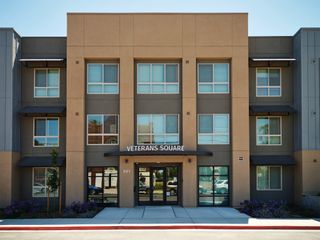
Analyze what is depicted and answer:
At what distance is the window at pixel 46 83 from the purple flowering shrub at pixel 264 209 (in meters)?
13.4

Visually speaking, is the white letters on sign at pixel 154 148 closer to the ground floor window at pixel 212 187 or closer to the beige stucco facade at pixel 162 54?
the beige stucco facade at pixel 162 54

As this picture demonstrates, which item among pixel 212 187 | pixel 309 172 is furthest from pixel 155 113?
pixel 309 172

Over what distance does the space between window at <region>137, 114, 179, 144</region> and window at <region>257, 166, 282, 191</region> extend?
581 cm

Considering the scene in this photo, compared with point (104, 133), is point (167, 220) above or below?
below

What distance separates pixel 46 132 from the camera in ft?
93.2

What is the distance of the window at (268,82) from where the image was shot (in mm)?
28719

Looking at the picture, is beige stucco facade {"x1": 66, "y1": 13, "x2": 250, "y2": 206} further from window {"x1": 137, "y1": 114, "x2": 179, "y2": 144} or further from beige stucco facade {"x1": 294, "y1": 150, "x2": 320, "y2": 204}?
beige stucco facade {"x1": 294, "y1": 150, "x2": 320, "y2": 204}

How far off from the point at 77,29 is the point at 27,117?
631 cm

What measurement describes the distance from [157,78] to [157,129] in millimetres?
3148

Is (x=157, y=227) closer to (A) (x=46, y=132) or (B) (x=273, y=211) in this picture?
(B) (x=273, y=211)

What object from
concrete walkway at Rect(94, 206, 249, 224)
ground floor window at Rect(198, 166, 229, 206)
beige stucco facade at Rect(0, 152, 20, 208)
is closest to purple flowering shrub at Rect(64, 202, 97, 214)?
concrete walkway at Rect(94, 206, 249, 224)

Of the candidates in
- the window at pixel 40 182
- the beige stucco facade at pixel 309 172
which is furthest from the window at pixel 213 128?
the window at pixel 40 182

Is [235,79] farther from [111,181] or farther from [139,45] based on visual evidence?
[111,181]

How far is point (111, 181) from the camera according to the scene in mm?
27531
